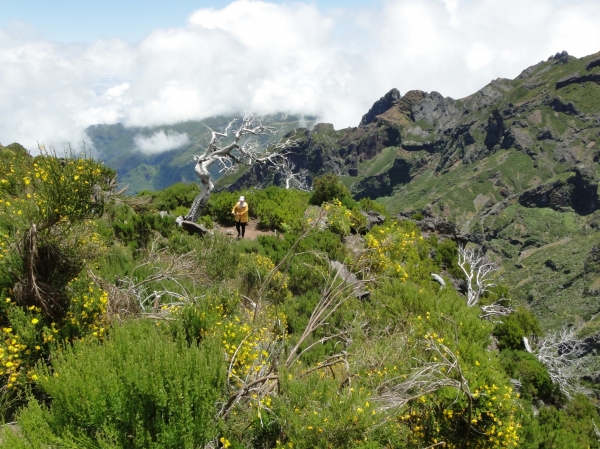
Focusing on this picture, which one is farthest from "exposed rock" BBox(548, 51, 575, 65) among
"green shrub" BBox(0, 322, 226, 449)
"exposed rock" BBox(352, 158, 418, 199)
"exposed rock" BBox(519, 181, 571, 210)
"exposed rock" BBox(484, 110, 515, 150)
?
"green shrub" BBox(0, 322, 226, 449)

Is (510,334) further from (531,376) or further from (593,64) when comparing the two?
(593,64)

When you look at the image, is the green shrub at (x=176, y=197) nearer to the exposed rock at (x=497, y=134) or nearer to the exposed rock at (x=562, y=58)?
the exposed rock at (x=497, y=134)

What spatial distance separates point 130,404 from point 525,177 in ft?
512

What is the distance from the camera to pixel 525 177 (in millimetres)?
137625

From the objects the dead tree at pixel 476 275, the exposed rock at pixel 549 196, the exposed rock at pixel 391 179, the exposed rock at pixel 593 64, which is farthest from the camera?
the exposed rock at pixel 391 179

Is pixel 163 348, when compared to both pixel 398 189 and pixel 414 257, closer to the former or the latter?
pixel 414 257

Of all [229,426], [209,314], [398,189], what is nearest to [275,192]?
[209,314]

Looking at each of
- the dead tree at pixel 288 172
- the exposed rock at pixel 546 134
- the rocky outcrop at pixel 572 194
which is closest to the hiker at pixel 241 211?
the dead tree at pixel 288 172

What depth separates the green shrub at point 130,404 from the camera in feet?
11.3

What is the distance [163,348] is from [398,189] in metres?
184

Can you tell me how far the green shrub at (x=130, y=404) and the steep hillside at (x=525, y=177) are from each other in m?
64.2

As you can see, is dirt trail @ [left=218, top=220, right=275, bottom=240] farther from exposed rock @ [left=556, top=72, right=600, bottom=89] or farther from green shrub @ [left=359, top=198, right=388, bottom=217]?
exposed rock @ [left=556, top=72, right=600, bottom=89]

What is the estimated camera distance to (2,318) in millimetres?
5422

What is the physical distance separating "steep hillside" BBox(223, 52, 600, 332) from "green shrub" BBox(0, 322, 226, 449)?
6416 cm
